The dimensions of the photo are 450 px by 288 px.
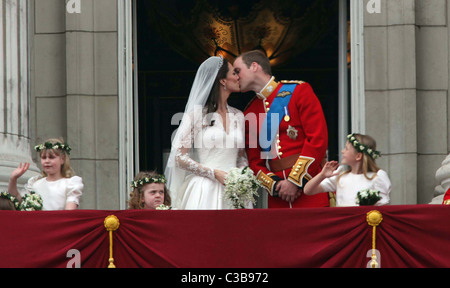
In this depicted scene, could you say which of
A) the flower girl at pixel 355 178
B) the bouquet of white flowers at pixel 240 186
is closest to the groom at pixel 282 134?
the flower girl at pixel 355 178

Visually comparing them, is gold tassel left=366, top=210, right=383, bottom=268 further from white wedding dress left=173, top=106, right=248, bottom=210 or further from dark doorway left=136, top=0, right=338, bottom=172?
dark doorway left=136, top=0, right=338, bottom=172

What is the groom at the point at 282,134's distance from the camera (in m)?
10.1

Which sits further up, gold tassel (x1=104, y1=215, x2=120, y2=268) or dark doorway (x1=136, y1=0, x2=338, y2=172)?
dark doorway (x1=136, y1=0, x2=338, y2=172)

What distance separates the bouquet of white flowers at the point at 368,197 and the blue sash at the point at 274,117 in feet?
5.10

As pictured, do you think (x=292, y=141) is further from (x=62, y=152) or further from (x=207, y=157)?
(x=62, y=152)

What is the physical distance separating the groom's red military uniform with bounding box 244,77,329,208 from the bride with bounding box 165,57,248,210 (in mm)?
162

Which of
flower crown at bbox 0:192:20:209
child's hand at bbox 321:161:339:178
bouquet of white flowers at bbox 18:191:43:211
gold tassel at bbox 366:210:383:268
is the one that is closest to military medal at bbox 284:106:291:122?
child's hand at bbox 321:161:339:178

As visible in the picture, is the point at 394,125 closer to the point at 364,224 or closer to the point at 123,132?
the point at 123,132

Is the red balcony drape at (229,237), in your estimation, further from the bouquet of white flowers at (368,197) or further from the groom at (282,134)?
the groom at (282,134)

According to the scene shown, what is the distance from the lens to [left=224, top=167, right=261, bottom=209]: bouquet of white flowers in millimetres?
9617

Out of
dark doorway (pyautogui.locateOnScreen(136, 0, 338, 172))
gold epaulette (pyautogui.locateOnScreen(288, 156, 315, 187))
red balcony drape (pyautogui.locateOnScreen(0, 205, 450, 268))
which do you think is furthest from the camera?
dark doorway (pyautogui.locateOnScreen(136, 0, 338, 172))

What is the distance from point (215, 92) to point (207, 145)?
1.70 ft

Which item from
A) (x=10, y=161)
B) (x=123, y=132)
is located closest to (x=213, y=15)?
(x=123, y=132)

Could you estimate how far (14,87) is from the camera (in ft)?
37.8
